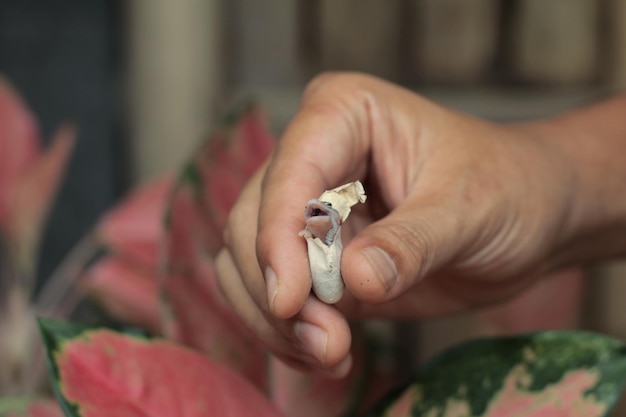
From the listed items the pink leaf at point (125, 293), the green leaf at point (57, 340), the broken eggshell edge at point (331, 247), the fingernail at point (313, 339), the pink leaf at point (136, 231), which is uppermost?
the broken eggshell edge at point (331, 247)

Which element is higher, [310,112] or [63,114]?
[310,112]

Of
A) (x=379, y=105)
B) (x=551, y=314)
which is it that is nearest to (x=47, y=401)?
(x=379, y=105)

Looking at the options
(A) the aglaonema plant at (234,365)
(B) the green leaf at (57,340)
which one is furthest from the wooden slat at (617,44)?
(B) the green leaf at (57,340)

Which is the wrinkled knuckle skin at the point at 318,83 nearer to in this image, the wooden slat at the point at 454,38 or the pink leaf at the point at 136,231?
the pink leaf at the point at 136,231

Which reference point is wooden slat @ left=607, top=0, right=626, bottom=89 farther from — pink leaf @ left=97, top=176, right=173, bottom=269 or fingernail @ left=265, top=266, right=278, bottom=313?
fingernail @ left=265, top=266, right=278, bottom=313

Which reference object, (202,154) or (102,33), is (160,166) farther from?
(202,154)

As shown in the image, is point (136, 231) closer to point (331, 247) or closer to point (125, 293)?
point (125, 293)
